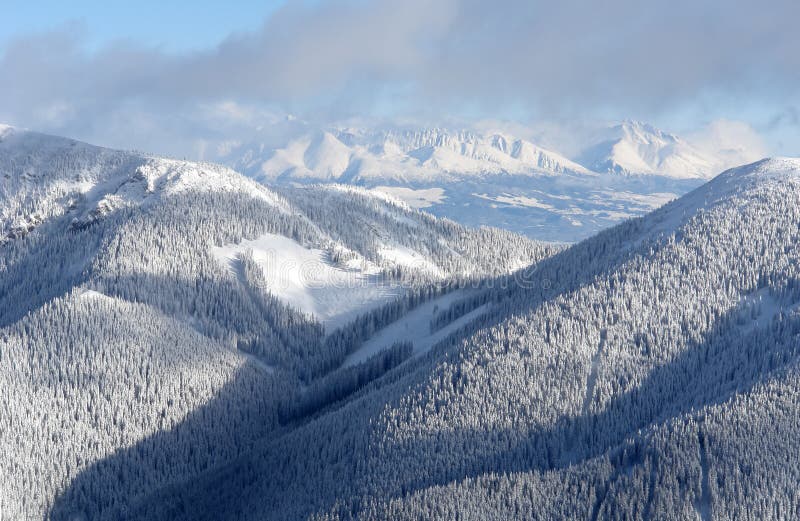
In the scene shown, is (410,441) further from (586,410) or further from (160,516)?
(160,516)

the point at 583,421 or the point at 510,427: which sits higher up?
the point at 583,421

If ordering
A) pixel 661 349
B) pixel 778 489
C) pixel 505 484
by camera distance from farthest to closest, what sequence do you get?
pixel 661 349 → pixel 505 484 → pixel 778 489

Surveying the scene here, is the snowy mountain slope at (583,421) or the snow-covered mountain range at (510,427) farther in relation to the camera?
the snow-covered mountain range at (510,427)

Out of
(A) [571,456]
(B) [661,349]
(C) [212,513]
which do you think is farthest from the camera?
(B) [661,349]

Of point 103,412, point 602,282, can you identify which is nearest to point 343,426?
point 103,412

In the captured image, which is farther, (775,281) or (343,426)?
(775,281)

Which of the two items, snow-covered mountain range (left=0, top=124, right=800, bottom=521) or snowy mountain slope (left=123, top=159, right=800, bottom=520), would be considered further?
snow-covered mountain range (left=0, top=124, right=800, bottom=521)

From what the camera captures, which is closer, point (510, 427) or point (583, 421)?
point (583, 421)

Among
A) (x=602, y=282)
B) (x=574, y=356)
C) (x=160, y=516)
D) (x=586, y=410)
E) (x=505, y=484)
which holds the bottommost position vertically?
(x=160, y=516)
